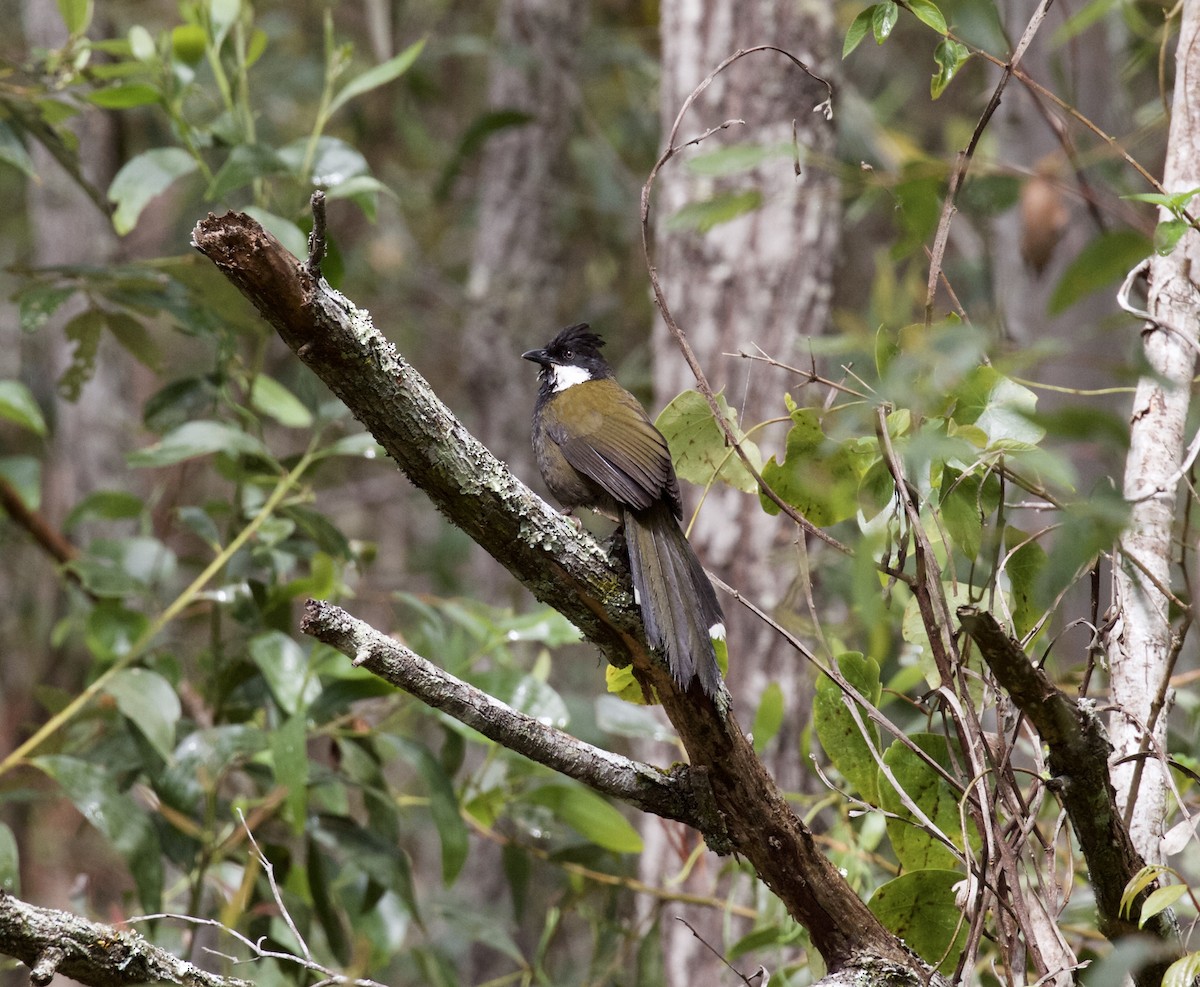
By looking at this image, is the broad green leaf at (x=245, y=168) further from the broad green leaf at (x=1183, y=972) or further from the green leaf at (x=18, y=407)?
the broad green leaf at (x=1183, y=972)

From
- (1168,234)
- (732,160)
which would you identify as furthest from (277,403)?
(1168,234)

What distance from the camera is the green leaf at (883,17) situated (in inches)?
71.2

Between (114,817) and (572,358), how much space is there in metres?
1.83

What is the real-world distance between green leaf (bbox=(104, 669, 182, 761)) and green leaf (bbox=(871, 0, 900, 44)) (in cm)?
215

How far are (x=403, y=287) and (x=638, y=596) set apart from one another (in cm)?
727

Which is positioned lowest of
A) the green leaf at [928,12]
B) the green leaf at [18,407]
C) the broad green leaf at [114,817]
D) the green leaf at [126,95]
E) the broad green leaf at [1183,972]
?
the broad green leaf at [1183,972]

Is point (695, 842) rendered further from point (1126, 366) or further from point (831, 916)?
point (1126, 366)

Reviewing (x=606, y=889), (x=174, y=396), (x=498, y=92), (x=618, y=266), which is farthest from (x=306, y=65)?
(x=606, y=889)

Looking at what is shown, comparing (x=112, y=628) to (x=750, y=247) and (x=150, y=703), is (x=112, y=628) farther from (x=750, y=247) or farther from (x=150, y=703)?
(x=750, y=247)

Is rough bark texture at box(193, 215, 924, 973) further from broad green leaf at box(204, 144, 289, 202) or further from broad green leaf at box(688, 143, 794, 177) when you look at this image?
broad green leaf at box(204, 144, 289, 202)

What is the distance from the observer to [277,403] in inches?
134

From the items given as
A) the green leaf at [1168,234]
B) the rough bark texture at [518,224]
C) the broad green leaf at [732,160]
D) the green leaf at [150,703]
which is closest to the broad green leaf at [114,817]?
the green leaf at [150,703]

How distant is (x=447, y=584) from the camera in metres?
6.85

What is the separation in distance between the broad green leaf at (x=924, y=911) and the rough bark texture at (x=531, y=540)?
100mm
